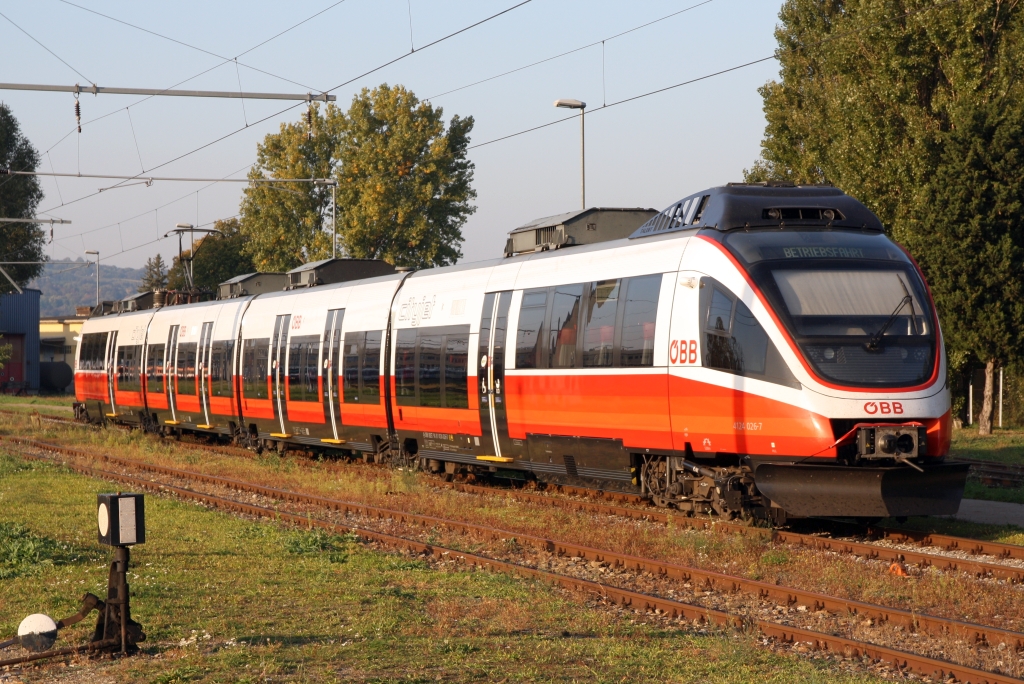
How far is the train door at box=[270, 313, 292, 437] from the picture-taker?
2497 cm

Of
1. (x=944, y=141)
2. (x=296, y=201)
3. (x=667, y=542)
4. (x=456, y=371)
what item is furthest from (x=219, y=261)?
(x=667, y=542)

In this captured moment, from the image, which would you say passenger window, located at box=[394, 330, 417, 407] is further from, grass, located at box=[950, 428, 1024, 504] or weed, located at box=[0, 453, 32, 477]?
grass, located at box=[950, 428, 1024, 504]

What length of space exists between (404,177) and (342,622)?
48.7 m

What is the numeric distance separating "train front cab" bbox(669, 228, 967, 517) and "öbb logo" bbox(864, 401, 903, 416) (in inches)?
0.5

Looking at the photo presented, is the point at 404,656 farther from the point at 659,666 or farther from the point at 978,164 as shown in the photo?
the point at 978,164

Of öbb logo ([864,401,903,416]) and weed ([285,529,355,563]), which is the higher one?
öbb logo ([864,401,903,416])

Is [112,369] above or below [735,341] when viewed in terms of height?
above

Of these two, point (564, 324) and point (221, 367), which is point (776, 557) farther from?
point (221, 367)

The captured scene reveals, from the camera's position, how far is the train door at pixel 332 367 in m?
22.7

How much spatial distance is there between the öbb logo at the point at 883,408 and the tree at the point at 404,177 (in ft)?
143

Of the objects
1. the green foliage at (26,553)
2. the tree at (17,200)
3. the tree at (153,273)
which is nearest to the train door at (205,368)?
the green foliage at (26,553)

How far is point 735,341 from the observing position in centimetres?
1273

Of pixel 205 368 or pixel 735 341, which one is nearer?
pixel 735 341

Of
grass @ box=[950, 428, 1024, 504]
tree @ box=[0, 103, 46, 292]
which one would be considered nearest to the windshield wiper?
grass @ box=[950, 428, 1024, 504]
